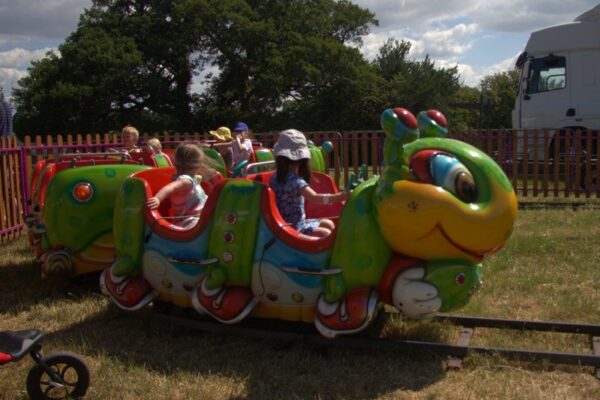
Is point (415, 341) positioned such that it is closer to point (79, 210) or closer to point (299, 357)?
point (299, 357)

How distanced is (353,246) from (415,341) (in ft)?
2.77

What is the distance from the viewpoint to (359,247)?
3.72m

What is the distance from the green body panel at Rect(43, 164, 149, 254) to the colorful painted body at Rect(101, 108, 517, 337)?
0.99 meters

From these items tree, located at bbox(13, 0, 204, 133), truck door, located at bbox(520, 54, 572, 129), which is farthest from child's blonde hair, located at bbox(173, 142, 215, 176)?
tree, located at bbox(13, 0, 204, 133)

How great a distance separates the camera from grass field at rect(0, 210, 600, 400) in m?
3.60

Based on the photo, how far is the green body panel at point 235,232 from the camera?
4.12m

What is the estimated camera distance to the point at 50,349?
4355 mm

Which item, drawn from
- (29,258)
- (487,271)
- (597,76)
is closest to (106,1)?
(597,76)

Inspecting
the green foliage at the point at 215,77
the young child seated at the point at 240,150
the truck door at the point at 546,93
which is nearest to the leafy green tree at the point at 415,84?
the green foliage at the point at 215,77

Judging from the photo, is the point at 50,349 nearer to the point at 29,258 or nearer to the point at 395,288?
the point at 395,288

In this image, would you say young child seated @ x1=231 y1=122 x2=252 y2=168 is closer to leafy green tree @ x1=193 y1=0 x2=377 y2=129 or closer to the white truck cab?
the white truck cab

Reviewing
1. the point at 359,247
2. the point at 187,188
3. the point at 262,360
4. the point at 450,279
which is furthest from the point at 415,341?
the point at 187,188

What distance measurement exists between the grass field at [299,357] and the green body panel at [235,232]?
54cm

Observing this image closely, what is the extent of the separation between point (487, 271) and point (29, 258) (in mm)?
5054
